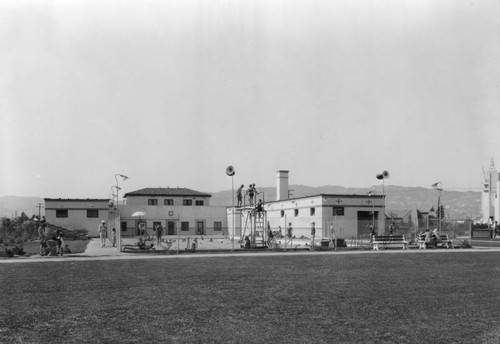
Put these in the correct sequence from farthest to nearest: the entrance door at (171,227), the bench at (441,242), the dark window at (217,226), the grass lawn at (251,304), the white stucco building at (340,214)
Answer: the dark window at (217,226) → the entrance door at (171,227) → the white stucco building at (340,214) → the bench at (441,242) → the grass lawn at (251,304)

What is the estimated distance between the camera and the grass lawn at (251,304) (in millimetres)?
8898

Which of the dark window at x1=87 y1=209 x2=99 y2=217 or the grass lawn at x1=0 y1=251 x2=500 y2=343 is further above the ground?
the dark window at x1=87 y1=209 x2=99 y2=217

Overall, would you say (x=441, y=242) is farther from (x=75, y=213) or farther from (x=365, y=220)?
(x=75, y=213)

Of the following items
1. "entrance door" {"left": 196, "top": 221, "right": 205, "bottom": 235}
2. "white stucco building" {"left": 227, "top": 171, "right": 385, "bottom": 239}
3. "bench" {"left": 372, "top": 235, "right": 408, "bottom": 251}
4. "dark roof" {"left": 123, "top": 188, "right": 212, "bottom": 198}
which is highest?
"dark roof" {"left": 123, "top": 188, "right": 212, "bottom": 198}

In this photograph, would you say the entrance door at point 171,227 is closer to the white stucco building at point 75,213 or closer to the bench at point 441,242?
the white stucco building at point 75,213

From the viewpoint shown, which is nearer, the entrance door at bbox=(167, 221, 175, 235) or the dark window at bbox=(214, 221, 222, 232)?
the entrance door at bbox=(167, 221, 175, 235)

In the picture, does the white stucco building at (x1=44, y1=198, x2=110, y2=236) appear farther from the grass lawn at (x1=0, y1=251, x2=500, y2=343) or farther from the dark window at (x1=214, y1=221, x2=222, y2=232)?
the grass lawn at (x1=0, y1=251, x2=500, y2=343)

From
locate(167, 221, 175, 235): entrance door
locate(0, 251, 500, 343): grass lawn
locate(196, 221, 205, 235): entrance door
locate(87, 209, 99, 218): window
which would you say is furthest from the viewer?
locate(196, 221, 205, 235): entrance door

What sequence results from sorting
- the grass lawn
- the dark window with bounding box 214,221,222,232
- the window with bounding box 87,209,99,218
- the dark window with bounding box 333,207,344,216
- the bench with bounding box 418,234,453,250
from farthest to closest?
the dark window with bounding box 214,221,222,232 → the window with bounding box 87,209,99,218 → the dark window with bounding box 333,207,344,216 → the bench with bounding box 418,234,453,250 → the grass lawn

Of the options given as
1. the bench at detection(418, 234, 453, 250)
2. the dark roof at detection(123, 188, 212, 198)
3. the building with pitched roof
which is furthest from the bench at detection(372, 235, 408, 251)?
the dark roof at detection(123, 188, 212, 198)

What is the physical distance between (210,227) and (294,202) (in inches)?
677

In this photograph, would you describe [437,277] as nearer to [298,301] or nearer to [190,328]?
[298,301]

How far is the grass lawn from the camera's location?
8898 mm

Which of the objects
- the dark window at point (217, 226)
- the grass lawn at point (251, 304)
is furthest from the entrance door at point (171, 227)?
the grass lawn at point (251, 304)
